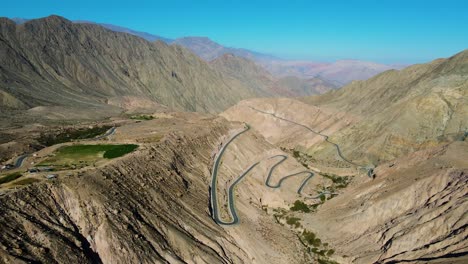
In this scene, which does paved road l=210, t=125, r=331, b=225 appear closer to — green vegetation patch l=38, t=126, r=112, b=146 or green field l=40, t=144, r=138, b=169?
green field l=40, t=144, r=138, b=169

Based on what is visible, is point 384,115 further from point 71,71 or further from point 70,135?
point 71,71

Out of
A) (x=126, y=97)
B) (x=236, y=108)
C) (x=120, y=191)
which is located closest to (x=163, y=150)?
(x=120, y=191)

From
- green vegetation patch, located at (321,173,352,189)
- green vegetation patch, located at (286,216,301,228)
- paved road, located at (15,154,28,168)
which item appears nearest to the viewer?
paved road, located at (15,154,28,168)

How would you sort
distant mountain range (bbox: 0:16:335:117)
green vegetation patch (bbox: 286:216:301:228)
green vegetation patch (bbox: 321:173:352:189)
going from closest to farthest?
green vegetation patch (bbox: 286:216:301:228) → green vegetation patch (bbox: 321:173:352:189) → distant mountain range (bbox: 0:16:335:117)

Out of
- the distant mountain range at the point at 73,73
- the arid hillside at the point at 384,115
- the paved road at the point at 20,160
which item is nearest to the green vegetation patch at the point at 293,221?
the arid hillside at the point at 384,115

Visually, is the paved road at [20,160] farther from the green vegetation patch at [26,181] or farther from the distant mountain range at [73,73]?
the distant mountain range at [73,73]

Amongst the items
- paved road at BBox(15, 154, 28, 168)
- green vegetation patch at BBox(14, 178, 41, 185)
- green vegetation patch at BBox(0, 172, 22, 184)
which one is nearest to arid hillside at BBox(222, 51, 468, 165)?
paved road at BBox(15, 154, 28, 168)

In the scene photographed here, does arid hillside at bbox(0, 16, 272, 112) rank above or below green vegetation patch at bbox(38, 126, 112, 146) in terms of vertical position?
above

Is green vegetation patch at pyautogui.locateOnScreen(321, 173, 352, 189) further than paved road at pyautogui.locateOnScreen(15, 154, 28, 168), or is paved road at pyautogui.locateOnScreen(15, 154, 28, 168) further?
green vegetation patch at pyautogui.locateOnScreen(321, 173, 352, 189)

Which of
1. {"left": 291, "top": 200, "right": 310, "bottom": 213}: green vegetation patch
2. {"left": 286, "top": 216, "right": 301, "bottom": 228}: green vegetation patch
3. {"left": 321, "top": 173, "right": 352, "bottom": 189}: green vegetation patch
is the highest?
{"left": 321, "top": 173, "right": 352, "bottom": 189}: green vegetation patch
